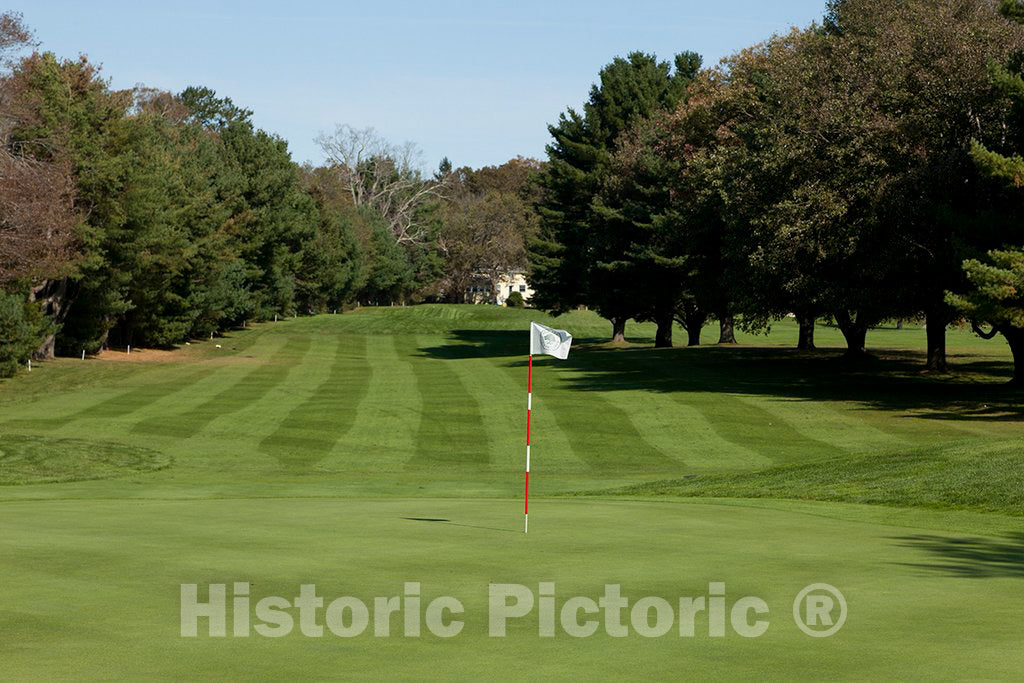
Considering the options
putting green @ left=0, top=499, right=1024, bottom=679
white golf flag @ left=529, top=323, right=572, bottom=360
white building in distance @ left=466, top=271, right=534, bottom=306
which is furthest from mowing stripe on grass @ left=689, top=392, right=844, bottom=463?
white building in distance @ left=466, top=271, right=534, bottom=306

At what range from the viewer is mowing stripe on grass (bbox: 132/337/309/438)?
126 feet

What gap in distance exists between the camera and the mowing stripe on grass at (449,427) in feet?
108

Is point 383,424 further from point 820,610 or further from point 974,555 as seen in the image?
point 820,610

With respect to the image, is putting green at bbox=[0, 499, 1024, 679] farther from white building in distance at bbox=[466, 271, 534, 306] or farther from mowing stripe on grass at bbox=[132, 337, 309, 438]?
white building in distance at bbox=[466, 271, 534, 306]

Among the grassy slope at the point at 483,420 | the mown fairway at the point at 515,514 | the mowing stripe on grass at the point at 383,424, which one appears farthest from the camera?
the mowing stripe on grass at the point at 383,424

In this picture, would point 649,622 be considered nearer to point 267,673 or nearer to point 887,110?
point 267,673

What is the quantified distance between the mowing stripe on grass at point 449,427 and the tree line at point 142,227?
1707cm

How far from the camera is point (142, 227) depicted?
63.9m

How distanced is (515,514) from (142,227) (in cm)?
5187

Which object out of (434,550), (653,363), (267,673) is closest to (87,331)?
(653,363)

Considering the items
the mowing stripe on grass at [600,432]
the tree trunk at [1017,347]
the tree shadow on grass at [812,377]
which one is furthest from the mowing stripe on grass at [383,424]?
the tree trunk at [1017,347]

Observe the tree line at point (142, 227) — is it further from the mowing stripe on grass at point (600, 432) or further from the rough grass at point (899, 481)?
the rough grass at point (899, 481)

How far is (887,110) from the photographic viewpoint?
44.9 metres

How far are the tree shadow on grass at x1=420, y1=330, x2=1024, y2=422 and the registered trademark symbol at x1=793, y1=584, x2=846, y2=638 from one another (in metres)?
30.2
